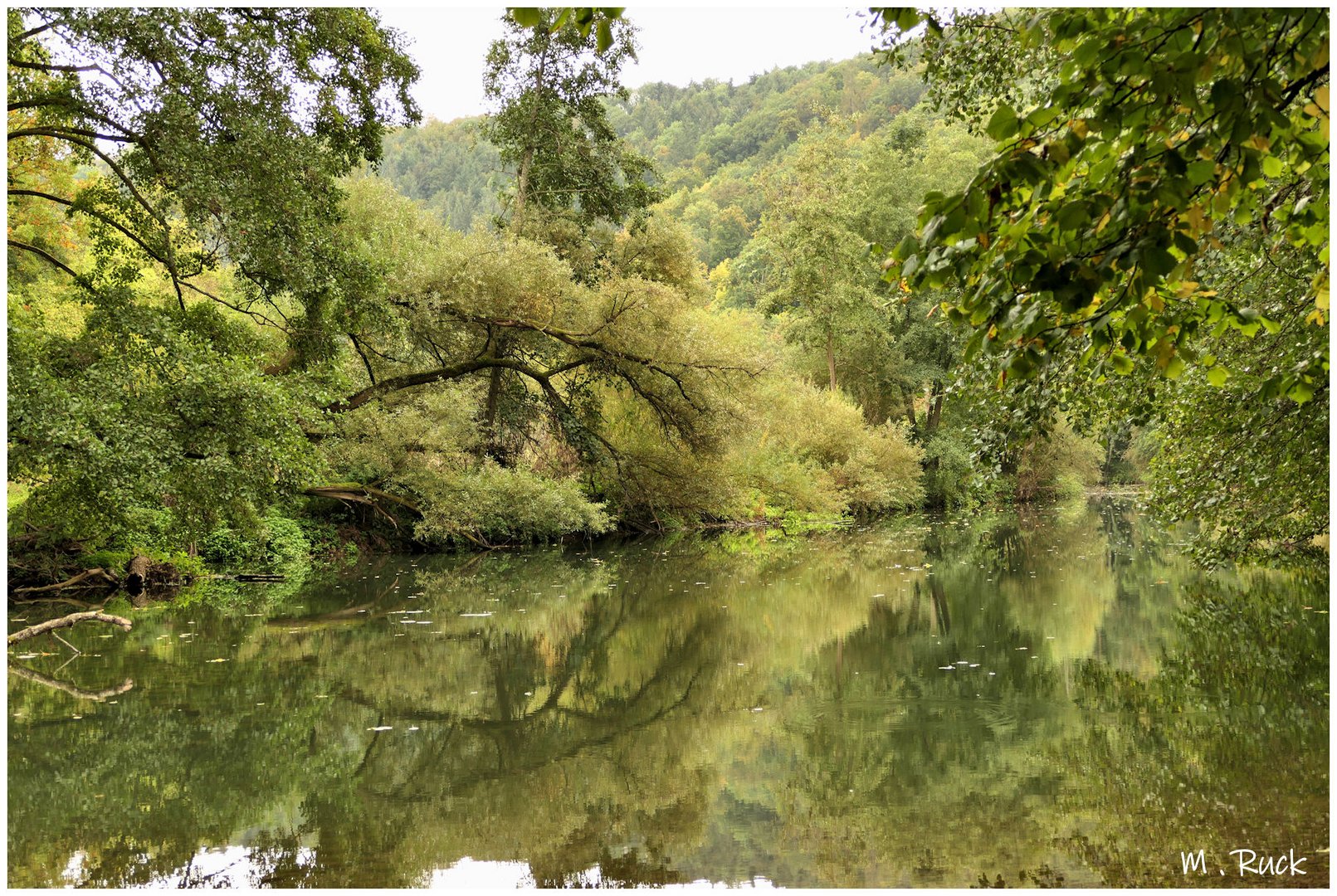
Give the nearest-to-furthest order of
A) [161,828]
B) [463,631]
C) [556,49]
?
[161,828], [463,631], [556,49]

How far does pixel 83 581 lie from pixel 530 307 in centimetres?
841

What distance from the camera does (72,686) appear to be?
7930 millimetres

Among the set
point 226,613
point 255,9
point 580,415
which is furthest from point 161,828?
point 580,415

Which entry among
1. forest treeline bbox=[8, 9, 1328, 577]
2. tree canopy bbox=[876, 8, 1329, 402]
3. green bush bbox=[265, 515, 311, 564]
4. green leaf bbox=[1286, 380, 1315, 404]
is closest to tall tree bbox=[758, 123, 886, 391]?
forest treeline bbox=[8, 9, 1328, 577]

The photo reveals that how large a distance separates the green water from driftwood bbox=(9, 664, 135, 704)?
0.03 meters

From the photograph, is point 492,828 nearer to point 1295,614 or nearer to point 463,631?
A: point 463,631

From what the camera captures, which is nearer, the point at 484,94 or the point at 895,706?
the point at 895,706

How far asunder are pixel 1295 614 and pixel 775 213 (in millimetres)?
27981

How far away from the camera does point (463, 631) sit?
10.8 meters

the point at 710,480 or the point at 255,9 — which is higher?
the point at 255,9

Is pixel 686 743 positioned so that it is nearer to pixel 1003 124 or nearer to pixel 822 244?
pixel 1003 124

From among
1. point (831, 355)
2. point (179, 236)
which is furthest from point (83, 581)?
→ point (831, 355)

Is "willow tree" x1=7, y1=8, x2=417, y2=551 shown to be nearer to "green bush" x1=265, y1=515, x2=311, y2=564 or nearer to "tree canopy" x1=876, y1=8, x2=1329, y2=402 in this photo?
"green bush" x1=265, y1=515, x2=311, y2=564

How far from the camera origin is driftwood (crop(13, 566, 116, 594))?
45.1 ft
